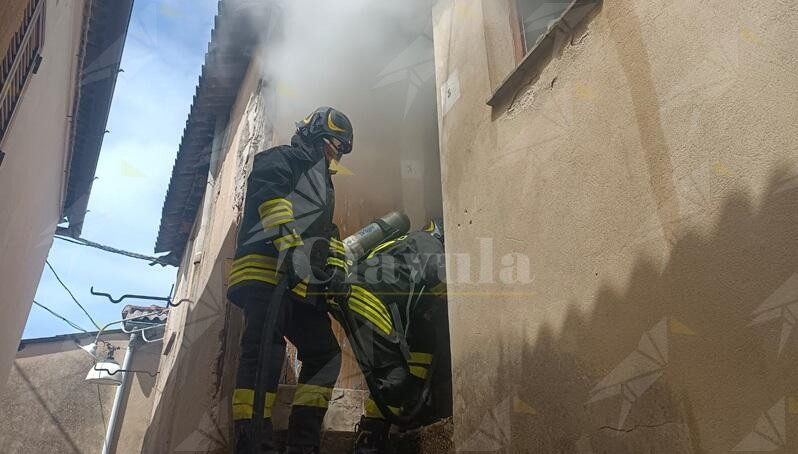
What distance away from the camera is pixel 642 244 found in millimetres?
1983

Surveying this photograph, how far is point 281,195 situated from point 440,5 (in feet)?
6.04

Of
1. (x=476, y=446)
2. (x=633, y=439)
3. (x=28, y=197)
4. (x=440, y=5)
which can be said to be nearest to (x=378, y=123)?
(x=440, y=5)

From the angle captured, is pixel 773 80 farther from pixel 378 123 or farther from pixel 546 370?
pixel 378 123

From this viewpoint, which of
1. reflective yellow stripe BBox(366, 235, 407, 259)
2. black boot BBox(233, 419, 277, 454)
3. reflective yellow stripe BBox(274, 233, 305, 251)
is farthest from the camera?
reflective yellow stripe BBox(366, 235, 407, 259)

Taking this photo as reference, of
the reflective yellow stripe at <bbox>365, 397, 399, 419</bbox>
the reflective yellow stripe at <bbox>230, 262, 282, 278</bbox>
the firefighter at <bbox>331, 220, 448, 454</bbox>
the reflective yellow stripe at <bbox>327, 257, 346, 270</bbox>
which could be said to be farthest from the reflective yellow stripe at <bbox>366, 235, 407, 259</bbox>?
A: the reflective yellow stripe at <bbox>365, 397, 399, 419</bbox>

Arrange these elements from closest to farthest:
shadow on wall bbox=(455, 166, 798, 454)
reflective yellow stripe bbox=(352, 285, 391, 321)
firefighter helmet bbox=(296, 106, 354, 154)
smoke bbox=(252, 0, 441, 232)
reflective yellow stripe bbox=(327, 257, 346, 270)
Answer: shadow on wall bbox=(455, 166, 798, 454)
reflective yellow stripe bbox=(327, 257, 346, 270)
reflective yellow stripe bbox=(352, 285, 391, 321)
firefighter helmet bbox=(296, 106, 354, 154)
smoke bbox=(252, 0, 441, 232)

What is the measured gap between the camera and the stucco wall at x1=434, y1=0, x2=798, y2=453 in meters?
1.57

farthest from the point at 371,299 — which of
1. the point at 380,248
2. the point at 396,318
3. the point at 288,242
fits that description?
the point at 288,242

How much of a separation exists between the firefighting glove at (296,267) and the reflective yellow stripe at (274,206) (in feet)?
0.84

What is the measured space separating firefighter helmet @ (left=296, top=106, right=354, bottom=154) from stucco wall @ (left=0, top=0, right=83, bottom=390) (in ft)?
5.68

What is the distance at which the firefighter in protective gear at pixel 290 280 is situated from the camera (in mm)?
3020

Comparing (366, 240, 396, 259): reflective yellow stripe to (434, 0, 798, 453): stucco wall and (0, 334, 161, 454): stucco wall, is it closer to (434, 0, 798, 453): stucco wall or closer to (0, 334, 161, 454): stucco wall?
(434, 0, 798, 453): stucco wall

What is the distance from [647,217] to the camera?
1.98 metres

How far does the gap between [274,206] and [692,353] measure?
7.40 ft
